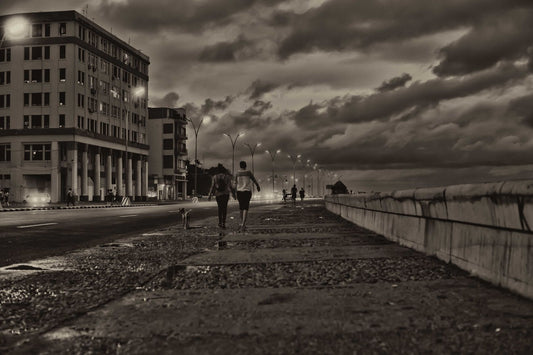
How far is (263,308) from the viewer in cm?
419

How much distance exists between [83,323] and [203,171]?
160 metres

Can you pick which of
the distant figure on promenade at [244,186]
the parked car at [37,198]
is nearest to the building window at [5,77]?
the parked car at [37,198]

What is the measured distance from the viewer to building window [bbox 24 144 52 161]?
67.4 m

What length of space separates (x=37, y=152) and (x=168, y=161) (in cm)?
3929

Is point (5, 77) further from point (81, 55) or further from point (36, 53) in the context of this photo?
point (81, 55)

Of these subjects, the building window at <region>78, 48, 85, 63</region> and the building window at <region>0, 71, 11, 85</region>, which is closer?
the building window at <region>0, 71, 11, 85</region>

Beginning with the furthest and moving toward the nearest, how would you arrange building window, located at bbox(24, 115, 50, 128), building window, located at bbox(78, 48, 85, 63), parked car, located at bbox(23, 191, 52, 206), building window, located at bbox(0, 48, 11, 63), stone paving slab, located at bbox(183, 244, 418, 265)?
building window, located at bbox(78, 48, 85, 63), building window, located at bbox(0, 48, 11, 63), building window, located at bbox(24, 115, 50, 128), parked car, located at bbox(23, 191, 52, 206), stone paving slab, located at bbox(183, 244, 418, 265)

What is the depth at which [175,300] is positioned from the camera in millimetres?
4598

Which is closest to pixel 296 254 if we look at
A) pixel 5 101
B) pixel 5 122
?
pixel 5 122

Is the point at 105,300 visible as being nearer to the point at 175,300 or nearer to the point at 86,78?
the point at 175,300

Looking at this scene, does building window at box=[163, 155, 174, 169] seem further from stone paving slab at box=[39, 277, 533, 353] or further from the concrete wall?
stone paving slab at box=[39, 277, 533, 353]

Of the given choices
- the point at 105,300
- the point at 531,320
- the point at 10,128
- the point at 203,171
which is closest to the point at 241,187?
the point at 105,300

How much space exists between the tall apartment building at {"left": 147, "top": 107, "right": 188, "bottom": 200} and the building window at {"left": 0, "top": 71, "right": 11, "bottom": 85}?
126 ft

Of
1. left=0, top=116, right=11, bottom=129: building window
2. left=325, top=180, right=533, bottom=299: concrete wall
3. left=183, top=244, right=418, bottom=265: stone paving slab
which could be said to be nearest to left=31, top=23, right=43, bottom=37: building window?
left=0, top=116, right=11, bottom=129: building window
